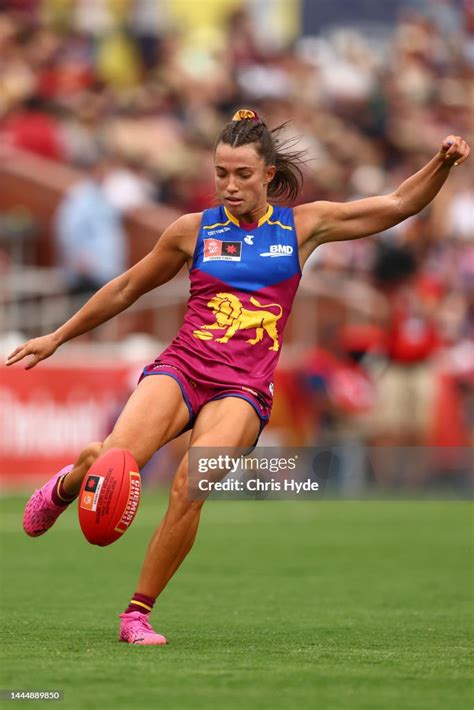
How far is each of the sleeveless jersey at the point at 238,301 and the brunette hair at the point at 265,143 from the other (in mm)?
267

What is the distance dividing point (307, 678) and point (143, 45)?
57.9 feet

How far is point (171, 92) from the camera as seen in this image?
22.2 m

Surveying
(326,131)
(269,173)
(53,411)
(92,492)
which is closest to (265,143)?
(269,173)

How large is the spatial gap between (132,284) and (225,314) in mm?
551

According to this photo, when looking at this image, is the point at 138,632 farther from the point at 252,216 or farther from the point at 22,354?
the point at 252,216

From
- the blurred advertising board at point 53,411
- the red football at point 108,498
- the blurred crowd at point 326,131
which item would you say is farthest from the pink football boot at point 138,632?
the blurred crowd at point 326,131

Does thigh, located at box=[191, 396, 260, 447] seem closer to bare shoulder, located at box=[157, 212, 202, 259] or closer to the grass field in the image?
bare shoulder, located at box=[157, 212, 202, 259]

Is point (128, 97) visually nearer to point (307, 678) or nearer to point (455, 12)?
point (455, 12)

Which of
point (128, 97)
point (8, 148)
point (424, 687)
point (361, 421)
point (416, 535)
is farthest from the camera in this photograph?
point (128, 97)

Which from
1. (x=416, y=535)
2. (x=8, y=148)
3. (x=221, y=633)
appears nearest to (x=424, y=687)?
(x=221, y=633)

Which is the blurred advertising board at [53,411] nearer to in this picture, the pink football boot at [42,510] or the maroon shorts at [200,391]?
the pink football boot at [42,510]

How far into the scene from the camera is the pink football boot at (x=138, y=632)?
670 centimetres

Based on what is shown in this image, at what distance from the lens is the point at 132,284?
7.31 metres

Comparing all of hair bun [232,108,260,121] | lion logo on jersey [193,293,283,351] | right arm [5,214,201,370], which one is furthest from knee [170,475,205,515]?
hair bun [232,108,260,121]
